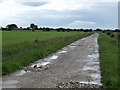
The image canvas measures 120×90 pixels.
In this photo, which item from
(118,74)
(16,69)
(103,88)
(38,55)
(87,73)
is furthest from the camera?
(38,55)

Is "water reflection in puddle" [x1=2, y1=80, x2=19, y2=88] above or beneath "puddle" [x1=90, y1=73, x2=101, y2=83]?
above

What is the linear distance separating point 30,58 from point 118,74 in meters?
8.80

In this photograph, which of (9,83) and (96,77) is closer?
(9,83)

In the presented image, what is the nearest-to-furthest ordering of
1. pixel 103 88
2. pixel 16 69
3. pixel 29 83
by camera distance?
pixel 103 88 < pixel 29 83 < pixel 16 69

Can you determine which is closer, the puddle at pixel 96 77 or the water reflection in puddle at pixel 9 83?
the water reflection in puddle at pixel 9 83

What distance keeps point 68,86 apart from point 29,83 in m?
1.53

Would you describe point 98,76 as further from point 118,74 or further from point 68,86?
point 68,86

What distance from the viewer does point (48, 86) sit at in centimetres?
1241

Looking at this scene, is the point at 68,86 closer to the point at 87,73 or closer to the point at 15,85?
the point at 15,85

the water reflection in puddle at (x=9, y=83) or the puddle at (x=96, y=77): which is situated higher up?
the water reflection in puddle at (x=9, y=83)

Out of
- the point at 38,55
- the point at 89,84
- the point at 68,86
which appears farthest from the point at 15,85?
the point at 38,55

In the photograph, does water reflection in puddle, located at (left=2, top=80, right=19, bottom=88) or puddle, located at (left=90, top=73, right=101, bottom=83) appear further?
puddle, located at (left=90, top=73, right=101, bottom=83)

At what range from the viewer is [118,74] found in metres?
14.9

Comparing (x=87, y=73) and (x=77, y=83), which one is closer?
(x=77, y=83)
